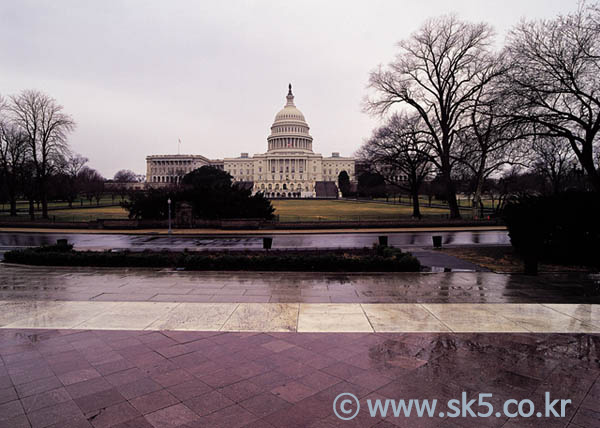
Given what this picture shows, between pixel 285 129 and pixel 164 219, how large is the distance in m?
129

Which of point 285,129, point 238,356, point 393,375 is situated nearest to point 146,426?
point 238,356

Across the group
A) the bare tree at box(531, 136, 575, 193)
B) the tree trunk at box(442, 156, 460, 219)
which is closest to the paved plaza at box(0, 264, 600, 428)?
the tree trunk at box(442, 156, 460, 219)

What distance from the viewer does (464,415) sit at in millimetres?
4082

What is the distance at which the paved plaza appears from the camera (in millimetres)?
4199

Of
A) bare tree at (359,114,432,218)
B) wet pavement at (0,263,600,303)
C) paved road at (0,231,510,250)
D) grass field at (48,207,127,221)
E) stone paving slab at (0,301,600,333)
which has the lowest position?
paved road at (0,231,510,250)

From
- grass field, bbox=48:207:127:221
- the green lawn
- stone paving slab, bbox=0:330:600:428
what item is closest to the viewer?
stone paving slab, bbox=0:330:600:428

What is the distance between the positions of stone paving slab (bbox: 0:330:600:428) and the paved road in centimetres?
1522

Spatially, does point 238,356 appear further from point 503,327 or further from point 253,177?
point 253,177

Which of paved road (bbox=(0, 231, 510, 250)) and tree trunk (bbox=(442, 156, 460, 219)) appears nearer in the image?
paved road (bbox=(0, 231, 510, 250))

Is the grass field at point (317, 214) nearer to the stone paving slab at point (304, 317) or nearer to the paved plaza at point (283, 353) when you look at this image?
the paved plaza at point (283, 353)

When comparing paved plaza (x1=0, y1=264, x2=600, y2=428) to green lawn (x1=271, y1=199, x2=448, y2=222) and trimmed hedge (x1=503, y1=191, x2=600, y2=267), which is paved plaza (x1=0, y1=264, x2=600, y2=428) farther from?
green lawn (x1=271, y1=199, x2=448, y2=222)

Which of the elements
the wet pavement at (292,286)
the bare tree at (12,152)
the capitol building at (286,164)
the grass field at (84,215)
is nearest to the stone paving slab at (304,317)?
the wet pavement at (292,286)

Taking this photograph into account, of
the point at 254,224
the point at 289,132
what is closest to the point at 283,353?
the point at 254,224

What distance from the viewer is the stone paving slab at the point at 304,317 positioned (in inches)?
278
